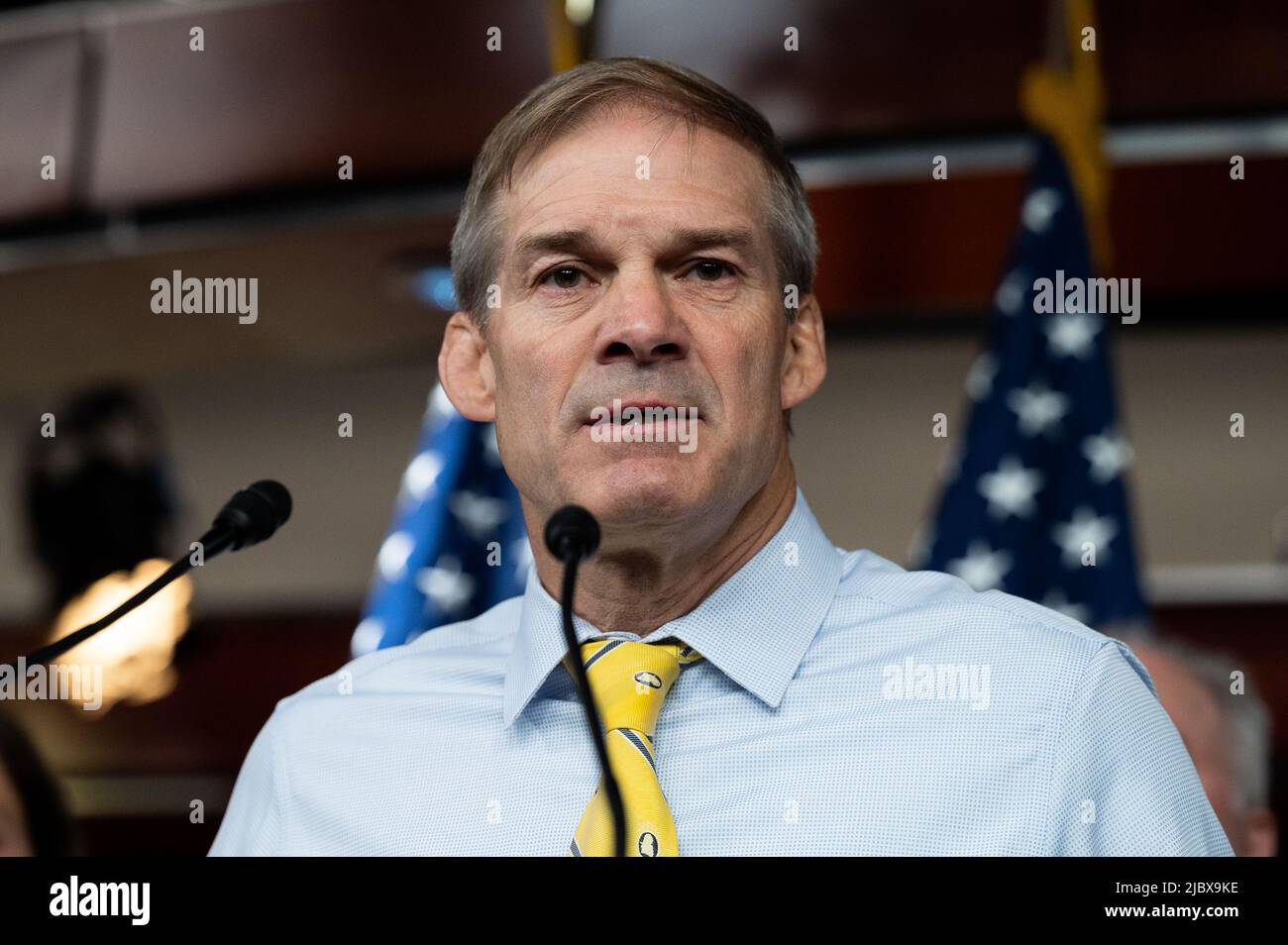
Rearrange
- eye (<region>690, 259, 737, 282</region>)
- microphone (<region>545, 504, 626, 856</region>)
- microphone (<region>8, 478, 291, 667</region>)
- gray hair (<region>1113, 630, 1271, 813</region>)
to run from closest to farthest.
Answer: microphone (<region>545, 504, 626, 856</region>)
microphone (<region>8, 478, 291, 667</region>)
eye (<region>690, 259, 737, 282</region>)
gray hair (<region>1113, 630, 1271, 813</region>)

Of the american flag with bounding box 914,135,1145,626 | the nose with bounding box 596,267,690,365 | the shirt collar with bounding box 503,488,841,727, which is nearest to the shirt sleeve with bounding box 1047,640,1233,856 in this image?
the shirt collar with bounding box 503,488,841,727

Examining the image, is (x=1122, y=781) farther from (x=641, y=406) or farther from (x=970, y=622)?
(x=641, y=406)

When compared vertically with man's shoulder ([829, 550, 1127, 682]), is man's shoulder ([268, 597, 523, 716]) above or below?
below

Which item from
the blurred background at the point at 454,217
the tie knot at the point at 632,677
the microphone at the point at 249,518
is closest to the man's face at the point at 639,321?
the tie knot at the point at 632,677

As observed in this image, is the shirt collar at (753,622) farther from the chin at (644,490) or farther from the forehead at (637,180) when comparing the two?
the forehead at (637,180)

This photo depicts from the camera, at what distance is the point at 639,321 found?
3.65 ft

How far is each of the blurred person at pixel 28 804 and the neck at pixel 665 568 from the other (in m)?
0.95

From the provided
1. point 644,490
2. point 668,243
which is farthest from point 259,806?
point 668,243

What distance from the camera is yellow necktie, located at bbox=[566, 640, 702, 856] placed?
1.01 meters

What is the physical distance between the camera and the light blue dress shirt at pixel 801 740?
1034 mm

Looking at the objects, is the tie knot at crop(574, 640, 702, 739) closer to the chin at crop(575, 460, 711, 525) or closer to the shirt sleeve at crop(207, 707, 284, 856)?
the chin at crop(575, 460, 711, 525)

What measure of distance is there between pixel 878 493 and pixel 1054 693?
1975mm

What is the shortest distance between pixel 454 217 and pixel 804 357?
142cm
